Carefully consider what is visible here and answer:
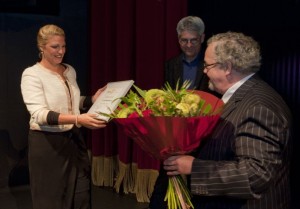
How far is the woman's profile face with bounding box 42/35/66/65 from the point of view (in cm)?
275

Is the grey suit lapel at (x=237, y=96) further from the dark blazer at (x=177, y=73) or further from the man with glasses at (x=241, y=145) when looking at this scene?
the dark blazer at (x=177, y=73)

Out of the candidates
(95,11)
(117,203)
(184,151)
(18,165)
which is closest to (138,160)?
(117,203)

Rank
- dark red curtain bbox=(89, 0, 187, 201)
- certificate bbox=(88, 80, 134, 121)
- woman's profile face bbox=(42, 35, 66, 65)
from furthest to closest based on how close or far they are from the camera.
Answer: dark red curtain bbox=(89, 0, 187, 201)
woman's profile face bbox=(42, 35, 66, 65)
certificate bbox=(88, 80, 134, 121)

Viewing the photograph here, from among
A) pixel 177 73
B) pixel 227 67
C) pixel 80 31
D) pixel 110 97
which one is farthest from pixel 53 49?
pixel 80 31

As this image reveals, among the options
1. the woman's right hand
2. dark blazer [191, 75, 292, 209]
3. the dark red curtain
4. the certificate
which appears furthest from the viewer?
the dark red curtain

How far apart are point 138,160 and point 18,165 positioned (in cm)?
126

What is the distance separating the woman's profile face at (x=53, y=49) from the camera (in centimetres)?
275

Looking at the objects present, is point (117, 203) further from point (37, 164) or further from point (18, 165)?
point (37, 164)

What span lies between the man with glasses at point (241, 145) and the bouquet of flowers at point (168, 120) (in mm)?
64

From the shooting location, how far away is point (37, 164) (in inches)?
110

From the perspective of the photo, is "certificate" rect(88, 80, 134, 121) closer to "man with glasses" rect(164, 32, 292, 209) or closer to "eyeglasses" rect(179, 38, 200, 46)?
"eyeglasses" rect(179, 38, 200, 46)

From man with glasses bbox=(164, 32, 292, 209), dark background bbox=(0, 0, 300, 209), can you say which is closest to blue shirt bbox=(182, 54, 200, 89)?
dark background bbox=(0, 0, 300, 209)

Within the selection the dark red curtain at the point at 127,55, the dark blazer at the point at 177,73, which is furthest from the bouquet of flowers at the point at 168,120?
the dark red curtain at the point at 127,55

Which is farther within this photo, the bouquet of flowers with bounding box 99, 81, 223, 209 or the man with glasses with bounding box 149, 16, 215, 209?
the man with glasses with bounding box 149, 16, 215, 209
